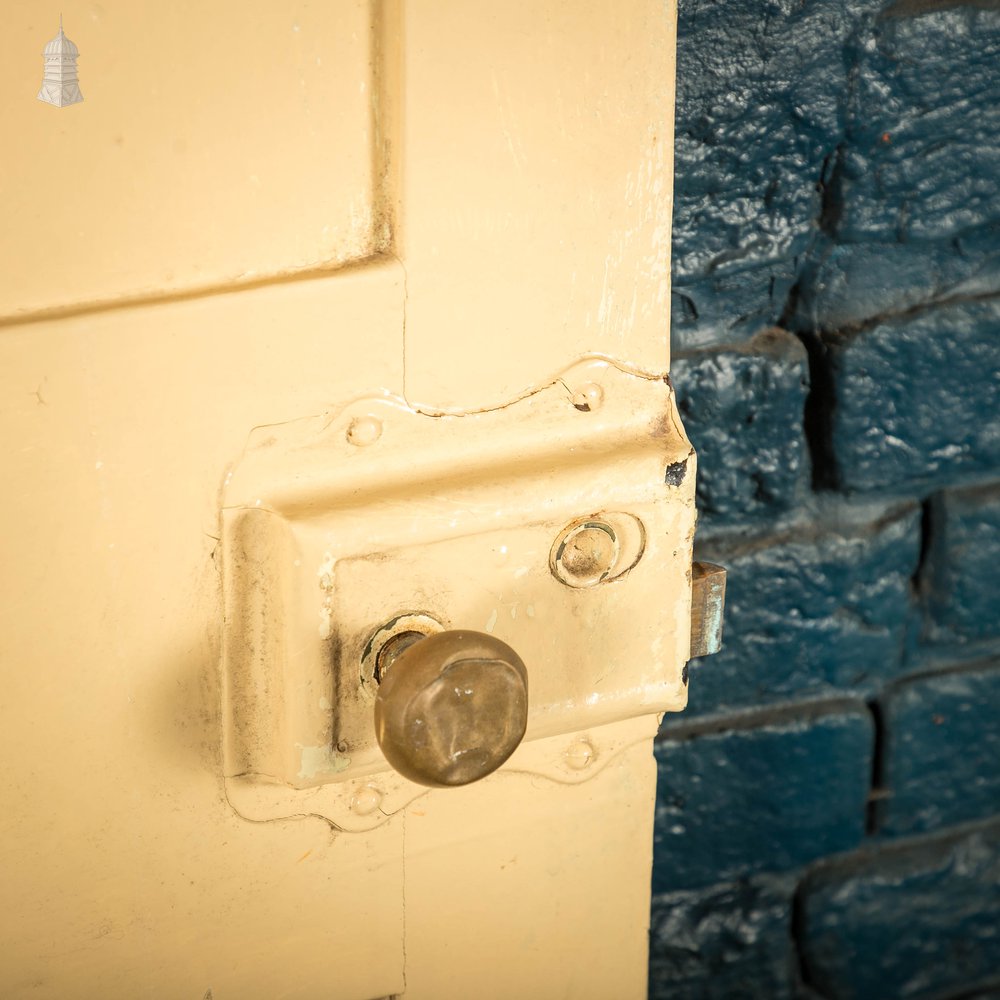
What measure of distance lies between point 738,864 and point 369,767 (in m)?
0.71

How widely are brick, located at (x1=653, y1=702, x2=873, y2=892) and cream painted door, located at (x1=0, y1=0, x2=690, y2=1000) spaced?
56 cm

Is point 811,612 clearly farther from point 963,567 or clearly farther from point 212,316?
point 212,316

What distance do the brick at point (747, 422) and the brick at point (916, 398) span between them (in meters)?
0.04

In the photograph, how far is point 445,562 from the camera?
24.4 inches

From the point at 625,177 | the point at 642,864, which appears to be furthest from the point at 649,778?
the point at 625,177

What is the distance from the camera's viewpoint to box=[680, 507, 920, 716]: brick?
1.15 meters

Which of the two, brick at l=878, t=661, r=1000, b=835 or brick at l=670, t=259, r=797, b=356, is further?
brick at l=878, t=661, r=1000, b=835

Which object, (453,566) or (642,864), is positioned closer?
(453,566)

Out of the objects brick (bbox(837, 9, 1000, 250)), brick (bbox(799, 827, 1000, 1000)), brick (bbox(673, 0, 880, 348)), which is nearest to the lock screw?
brick (bbox(673, 0, 880, 348))

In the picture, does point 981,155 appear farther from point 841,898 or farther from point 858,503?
point 841,898

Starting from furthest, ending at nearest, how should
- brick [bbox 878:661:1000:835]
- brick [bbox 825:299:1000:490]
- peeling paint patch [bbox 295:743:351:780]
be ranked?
brick [bbox 878:661:1000:835] → brick [bbox 825:299:1000:490] → peeling paint patch [bbox 295:743:351:780]

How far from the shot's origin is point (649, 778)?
0.76 metres

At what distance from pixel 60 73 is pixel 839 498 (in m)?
0.81

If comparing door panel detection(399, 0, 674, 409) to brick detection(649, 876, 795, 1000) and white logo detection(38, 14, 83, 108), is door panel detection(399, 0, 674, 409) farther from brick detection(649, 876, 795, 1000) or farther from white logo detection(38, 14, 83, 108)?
brick detection(649, 876, 795, 1000)
